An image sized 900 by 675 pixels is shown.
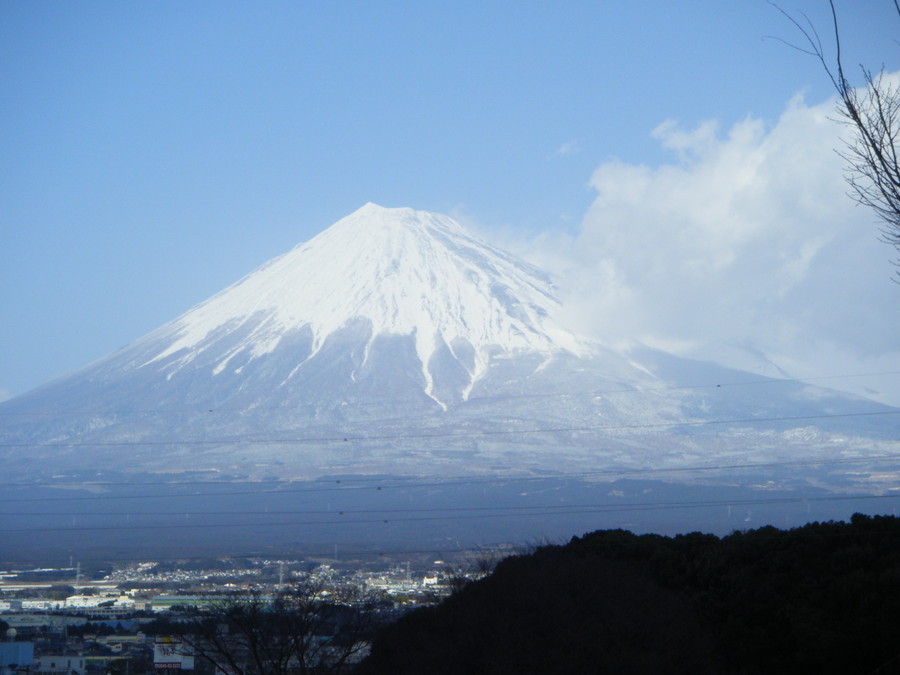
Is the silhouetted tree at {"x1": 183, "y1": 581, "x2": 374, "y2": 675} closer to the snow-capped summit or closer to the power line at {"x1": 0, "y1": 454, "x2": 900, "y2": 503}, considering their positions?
the power line at {"x1": 0, "y1": 454, "x2": 900, "y2": 503}

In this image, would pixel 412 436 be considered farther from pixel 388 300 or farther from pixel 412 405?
pixel 388 300

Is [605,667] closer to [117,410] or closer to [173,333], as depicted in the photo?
[117,410]

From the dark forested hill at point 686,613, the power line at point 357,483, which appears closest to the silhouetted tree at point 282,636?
the dark forested hill at point 686,613

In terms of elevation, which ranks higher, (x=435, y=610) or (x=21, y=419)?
(x=21, y=419)

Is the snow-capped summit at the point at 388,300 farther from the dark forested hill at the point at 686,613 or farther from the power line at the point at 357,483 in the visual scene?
the dark forested hill at the point at 686,613

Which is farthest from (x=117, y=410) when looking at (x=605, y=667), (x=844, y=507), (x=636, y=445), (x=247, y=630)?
(x=605, y=667)

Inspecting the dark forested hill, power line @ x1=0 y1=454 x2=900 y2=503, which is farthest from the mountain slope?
the dark forested hill
